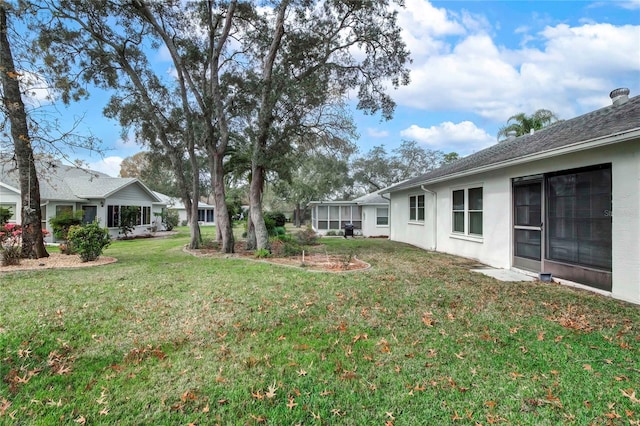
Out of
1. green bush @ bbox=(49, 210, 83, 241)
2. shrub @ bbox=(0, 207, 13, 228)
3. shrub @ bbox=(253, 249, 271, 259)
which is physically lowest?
shrub @ bbox=(253, 249, 271, 259)

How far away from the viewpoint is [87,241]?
371 inches

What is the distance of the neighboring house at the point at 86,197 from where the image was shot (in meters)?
15.7

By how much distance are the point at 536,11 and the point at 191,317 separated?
1210 cm

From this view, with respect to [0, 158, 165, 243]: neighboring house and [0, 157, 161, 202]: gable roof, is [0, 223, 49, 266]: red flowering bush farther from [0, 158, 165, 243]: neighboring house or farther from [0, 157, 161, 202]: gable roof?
[0, 157, 161, 202]: gable roof

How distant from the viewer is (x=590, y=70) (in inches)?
434

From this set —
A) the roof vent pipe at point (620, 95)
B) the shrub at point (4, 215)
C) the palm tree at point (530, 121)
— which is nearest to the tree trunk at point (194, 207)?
the shrub at point (4, 215)

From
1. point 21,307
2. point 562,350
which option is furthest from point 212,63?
point 562,350

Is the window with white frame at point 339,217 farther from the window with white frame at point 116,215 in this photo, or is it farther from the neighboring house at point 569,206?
the neighboring house at point 569,206

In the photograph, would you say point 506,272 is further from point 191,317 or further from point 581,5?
point 581,5

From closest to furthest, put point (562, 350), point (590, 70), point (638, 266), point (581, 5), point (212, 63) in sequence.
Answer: point (562, 350) → point (638, 266) → point (581, 5) → point (590, 70) → point (212, 63)

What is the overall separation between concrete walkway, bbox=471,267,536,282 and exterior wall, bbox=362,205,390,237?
1321 cm

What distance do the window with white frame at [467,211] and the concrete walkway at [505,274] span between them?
182 cm

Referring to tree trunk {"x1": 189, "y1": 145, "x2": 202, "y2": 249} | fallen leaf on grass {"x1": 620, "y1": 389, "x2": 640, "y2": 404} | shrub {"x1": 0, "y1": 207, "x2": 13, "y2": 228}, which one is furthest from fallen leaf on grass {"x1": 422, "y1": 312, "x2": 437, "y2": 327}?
shrub {"x1": 0, "y1": 207, "x2": 13, "y2": 228}

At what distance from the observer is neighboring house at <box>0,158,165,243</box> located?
51.6ft
